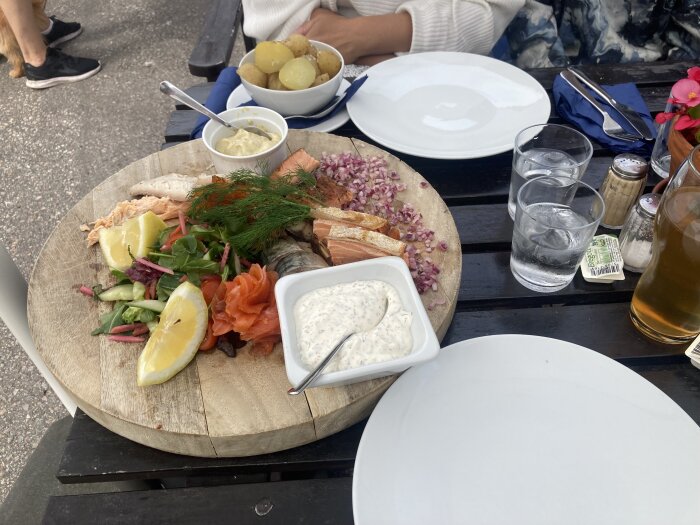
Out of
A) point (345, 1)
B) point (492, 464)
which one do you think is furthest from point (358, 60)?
point (492, 464)

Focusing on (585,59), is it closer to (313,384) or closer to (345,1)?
(345,1)

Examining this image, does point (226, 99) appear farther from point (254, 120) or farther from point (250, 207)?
point (250, 207)

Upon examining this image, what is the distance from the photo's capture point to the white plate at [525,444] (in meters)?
0.98

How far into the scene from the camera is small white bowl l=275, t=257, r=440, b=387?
1.02 m

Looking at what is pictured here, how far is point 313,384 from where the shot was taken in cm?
101

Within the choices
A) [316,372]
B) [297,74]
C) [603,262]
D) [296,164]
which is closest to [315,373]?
[316,372]

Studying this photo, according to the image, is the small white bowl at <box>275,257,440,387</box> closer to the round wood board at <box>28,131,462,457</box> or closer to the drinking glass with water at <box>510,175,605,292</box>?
the round wood board at <box>28,131,462,457</box>

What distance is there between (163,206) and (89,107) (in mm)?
2976

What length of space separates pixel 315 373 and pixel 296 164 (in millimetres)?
750

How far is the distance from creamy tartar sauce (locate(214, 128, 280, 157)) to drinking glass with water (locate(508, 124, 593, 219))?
2.33 feet

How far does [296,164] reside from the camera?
157cm

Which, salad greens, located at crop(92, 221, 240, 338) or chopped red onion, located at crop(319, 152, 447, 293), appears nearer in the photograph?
salad greens, located at crop(92, 221, 240, 338)

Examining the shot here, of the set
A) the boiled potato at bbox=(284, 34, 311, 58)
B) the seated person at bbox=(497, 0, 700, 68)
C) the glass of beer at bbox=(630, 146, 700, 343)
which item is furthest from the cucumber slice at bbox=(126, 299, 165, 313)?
the seated person at bbox=(497, 0, 700, 68)

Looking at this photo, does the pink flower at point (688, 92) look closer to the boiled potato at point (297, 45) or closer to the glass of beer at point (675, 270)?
the glass of beer at point (675, 270)
